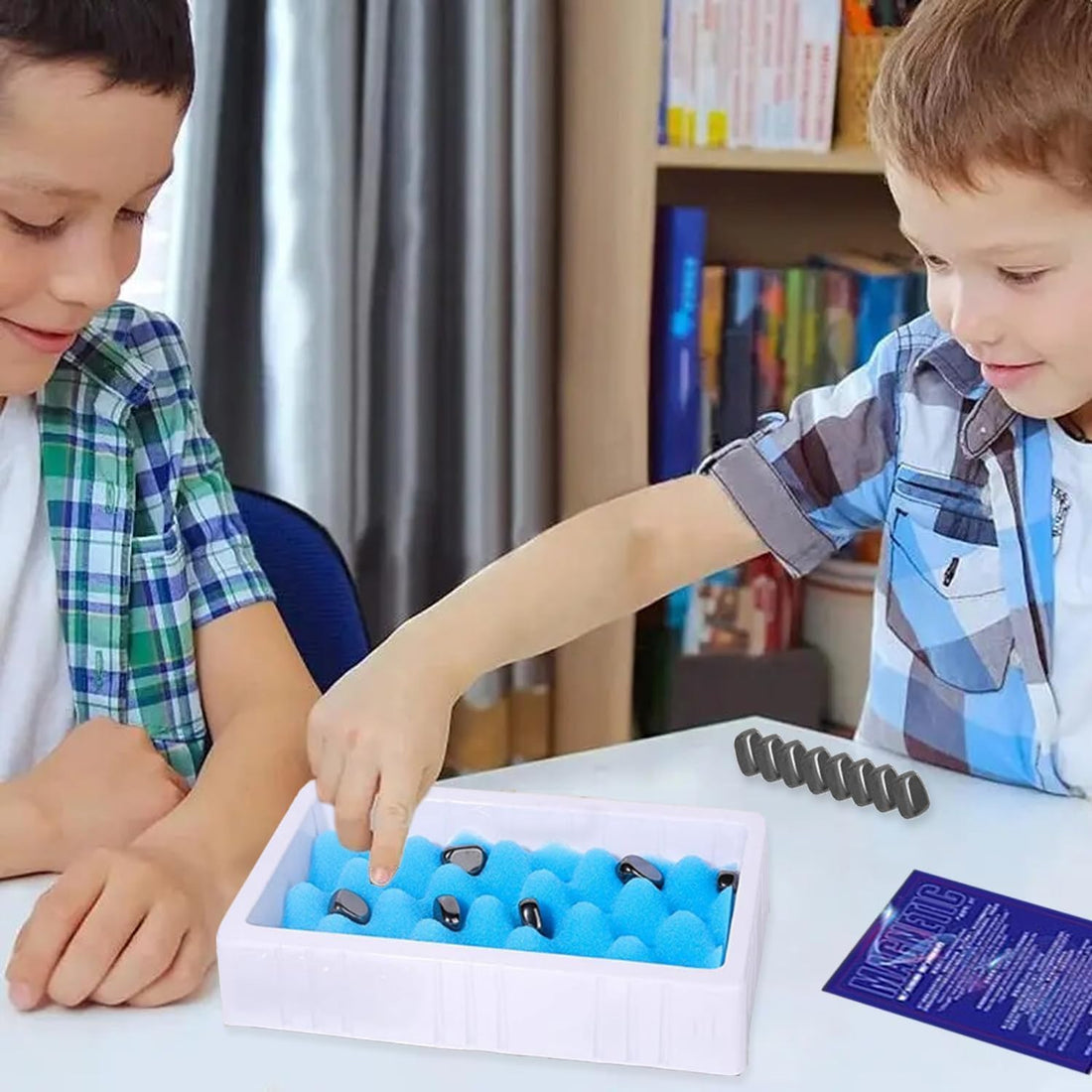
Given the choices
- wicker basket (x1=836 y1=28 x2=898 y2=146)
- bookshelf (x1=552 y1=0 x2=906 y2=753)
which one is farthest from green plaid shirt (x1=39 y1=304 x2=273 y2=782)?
wicker basket (x1=836 y1=28 x2=898 y2=146)

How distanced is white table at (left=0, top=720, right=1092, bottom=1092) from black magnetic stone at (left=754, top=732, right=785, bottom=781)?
36 mm

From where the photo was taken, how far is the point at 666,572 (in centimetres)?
106

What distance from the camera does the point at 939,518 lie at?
107 cm

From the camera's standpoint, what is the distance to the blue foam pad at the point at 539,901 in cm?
70

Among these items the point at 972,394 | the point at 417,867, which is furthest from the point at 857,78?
the point at 417,867

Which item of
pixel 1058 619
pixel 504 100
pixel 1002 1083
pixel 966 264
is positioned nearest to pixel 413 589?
pixel 504 100

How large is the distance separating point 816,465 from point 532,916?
47 centimetres

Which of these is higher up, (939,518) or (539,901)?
(939,518)

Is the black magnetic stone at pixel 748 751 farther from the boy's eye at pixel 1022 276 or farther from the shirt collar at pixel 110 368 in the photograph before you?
the shirt collar at pixel 110 368

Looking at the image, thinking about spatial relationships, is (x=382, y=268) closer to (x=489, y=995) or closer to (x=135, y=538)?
(x=135, y=538)

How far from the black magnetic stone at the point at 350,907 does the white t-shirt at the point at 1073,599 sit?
503 mm

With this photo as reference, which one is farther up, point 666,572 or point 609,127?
point 609,127

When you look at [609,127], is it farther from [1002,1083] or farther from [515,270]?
[1002,1083]

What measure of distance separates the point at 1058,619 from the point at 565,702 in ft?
3.31
